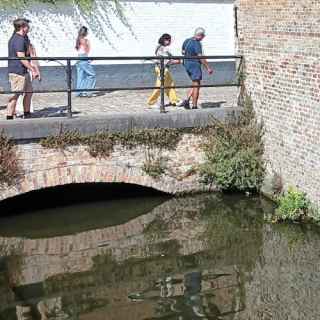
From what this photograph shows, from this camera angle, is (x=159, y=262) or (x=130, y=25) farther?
(x=130, y=25)

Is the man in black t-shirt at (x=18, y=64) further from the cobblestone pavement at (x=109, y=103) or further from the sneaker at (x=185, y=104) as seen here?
the sneaker at (x=185, y=104)

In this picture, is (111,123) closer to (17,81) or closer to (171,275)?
(17,81)

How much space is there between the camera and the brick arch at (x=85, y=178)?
1082cm

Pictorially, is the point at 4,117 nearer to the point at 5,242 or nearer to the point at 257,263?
the point at 5,242

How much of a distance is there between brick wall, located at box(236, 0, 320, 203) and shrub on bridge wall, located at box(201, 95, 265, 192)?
0.22 m

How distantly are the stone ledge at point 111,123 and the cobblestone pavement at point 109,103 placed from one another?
2.23 feet

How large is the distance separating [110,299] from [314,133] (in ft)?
13.9

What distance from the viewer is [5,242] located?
1009cm

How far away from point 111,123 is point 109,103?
8.46 feet

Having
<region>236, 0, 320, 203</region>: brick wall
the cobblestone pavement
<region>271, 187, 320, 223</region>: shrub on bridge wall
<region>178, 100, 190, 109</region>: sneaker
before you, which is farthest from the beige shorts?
<region>271, 187, 320, 223</region>: shrub on bridge wall

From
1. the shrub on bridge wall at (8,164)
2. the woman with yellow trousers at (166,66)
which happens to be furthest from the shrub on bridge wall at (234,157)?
the shrub on bridge wall at (8,164)

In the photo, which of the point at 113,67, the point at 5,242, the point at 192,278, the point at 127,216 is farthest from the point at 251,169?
the point at 113,67

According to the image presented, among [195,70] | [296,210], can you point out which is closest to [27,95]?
[195,70]

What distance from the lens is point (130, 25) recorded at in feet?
56.7
